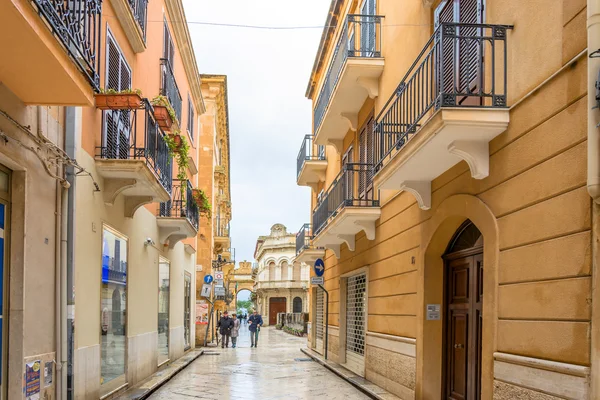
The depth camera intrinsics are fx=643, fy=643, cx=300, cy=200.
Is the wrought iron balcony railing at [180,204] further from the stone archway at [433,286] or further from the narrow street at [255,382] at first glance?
the stone archway at [433,286]

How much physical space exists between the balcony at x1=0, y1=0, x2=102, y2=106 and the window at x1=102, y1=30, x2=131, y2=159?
3.20m

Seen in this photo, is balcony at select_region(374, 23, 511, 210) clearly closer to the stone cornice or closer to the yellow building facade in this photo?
the yellow building facade

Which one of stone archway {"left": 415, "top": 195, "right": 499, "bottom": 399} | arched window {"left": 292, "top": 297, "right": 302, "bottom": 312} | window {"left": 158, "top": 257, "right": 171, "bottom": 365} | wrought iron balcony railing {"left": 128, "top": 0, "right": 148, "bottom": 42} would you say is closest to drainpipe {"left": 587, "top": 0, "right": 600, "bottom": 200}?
stone archway {"left": 415, "top": 195, "right": 499, "bottom": 399}

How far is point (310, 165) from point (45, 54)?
1654cm

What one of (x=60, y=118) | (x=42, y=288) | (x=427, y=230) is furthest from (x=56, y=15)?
(x=427, y=230)

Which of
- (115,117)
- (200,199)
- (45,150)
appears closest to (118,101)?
(115,117)

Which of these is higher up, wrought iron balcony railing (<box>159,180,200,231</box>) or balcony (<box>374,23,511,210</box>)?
balcony (<box>374,23,511,210</box>)

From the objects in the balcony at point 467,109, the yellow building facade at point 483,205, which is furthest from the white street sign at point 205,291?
the balcony at point 467,109

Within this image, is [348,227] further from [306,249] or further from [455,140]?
[306,249]

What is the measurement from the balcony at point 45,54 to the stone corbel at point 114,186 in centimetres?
351

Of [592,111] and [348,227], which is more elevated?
[592,111]

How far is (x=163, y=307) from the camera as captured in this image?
1736 centimetres

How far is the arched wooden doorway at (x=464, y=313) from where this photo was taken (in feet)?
28.5

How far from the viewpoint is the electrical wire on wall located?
6.66 metres
